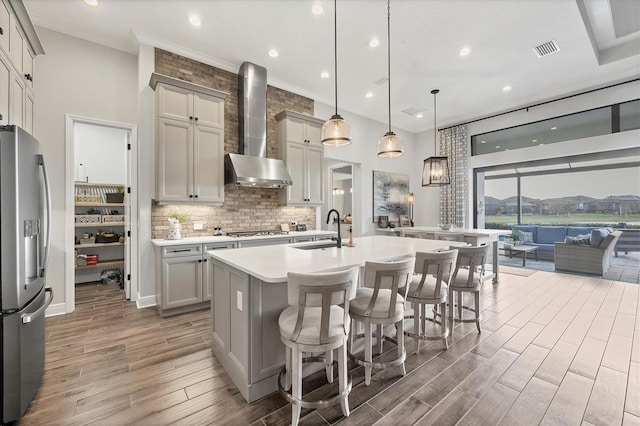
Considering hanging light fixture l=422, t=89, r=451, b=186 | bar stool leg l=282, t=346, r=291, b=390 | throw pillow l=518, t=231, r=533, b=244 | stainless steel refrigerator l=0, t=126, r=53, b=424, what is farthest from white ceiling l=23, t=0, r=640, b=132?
bar stool leg l=282, t=346, r=291, b=390

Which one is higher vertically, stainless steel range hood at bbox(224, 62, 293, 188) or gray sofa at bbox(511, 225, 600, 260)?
stainless steel range hood at bbox(224, 62, 293, 188)

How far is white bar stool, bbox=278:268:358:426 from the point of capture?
1.54 m

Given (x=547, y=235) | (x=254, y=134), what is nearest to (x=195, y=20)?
(x=254, y=134)

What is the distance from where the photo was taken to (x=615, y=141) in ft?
16.4

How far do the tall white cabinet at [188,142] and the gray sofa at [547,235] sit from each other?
7153mm

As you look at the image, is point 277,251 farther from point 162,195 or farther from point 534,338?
point 534,338

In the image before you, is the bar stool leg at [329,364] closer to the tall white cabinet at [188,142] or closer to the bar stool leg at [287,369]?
the bar stool leg at [287,369]

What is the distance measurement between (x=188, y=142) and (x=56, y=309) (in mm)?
2728

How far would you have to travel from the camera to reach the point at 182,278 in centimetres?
353

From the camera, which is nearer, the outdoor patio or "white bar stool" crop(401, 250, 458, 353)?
"white bar stool" crop(401, 250, 458, 353)

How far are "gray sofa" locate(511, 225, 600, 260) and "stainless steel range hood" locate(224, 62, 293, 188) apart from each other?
6.24 m

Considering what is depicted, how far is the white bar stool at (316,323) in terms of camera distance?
154 centimetres

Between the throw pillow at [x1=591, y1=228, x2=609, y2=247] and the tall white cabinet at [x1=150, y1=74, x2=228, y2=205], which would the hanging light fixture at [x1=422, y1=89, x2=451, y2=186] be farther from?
the tall white cabinet at [x1=150, y1=74, x2=228, y2=205]

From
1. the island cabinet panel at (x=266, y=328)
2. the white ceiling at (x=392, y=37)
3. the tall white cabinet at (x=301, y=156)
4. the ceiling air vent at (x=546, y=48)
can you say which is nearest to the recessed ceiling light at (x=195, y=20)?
the white ceiling at (x=392, y=37)
